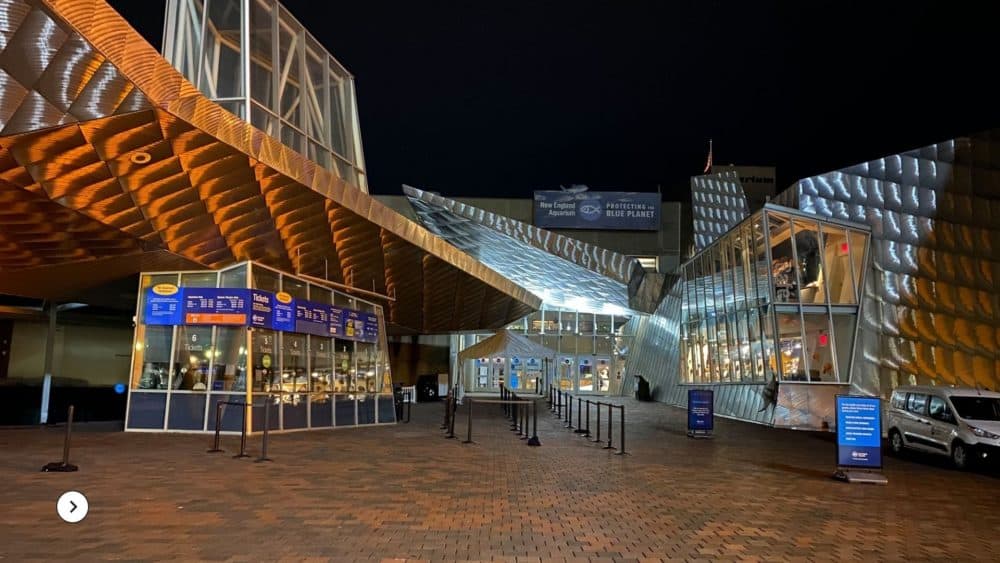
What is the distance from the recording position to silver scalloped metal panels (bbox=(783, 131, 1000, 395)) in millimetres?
19312

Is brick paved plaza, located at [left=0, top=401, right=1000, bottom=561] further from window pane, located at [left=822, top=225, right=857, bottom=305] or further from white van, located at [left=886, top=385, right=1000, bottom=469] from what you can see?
window pane, located at [left=822, top=225, right=857, bottom=305]

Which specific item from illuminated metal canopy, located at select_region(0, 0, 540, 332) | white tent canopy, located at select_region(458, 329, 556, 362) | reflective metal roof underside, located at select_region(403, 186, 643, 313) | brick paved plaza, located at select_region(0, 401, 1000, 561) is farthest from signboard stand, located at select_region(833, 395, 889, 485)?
reflective metal roof underside, located at select_region(403, 186, 643, 313)

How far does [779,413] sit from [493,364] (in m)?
24.8

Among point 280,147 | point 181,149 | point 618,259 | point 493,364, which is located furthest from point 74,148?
point 493,364

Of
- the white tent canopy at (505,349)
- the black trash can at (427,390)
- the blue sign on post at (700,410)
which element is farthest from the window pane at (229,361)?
the black trash can at (427,390)

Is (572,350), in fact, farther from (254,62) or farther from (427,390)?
(254,62)

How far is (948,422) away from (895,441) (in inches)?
83.3

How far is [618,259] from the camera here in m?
31.4

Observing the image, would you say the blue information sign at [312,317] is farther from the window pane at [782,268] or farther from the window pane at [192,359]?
the window pane at [782,268]

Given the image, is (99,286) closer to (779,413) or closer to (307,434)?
(307,434)

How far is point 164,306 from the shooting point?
15.3 meters

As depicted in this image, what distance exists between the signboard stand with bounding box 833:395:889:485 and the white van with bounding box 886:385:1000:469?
2880 mm

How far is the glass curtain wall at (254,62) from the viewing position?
49.1 ft

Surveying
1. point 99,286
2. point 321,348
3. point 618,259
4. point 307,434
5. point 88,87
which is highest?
point 618,259
